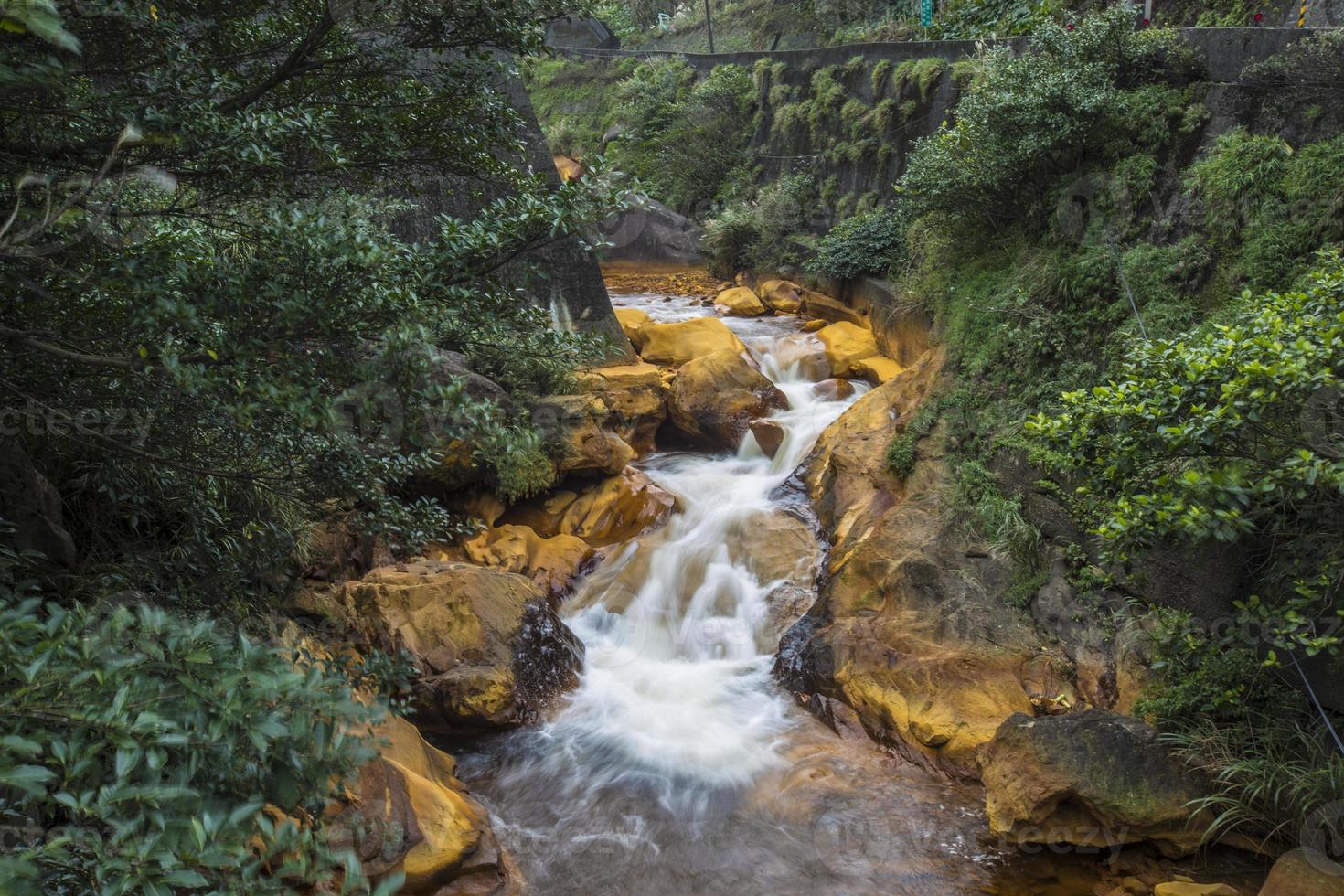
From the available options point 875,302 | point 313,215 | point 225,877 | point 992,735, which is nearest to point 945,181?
point 875,302

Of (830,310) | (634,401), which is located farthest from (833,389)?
(830,310)

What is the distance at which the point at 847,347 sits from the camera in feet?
50.2

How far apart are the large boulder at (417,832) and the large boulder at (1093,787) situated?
3539 mm

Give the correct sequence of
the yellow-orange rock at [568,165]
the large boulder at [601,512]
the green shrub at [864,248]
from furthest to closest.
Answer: the yellow-orange rock at [568,165] < the green shrub at [864,248] < the large boulder at [601,512]

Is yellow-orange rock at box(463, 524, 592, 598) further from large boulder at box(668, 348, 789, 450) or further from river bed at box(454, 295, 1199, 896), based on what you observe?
large boulder at box(668, 348, 789, 450)

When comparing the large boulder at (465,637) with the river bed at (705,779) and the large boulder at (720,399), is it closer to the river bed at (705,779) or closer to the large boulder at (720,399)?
the river bed at (705,779)

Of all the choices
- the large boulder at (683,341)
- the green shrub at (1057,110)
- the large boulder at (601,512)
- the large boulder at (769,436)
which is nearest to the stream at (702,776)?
the large boulder at (601,512)

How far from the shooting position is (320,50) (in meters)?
4.59

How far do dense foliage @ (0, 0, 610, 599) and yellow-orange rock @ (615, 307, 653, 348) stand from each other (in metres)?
10.3

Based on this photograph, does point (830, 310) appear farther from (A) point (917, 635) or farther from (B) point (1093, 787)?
(B) point (1093, 787)

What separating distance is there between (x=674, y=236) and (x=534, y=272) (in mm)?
20451

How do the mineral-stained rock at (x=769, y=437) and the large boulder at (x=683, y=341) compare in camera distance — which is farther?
the large boulder at (x=683, y=341)

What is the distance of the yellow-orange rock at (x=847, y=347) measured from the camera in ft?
49.1

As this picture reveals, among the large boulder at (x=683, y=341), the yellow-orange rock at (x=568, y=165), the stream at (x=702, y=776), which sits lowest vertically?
the stream at (x=702, y=776)
